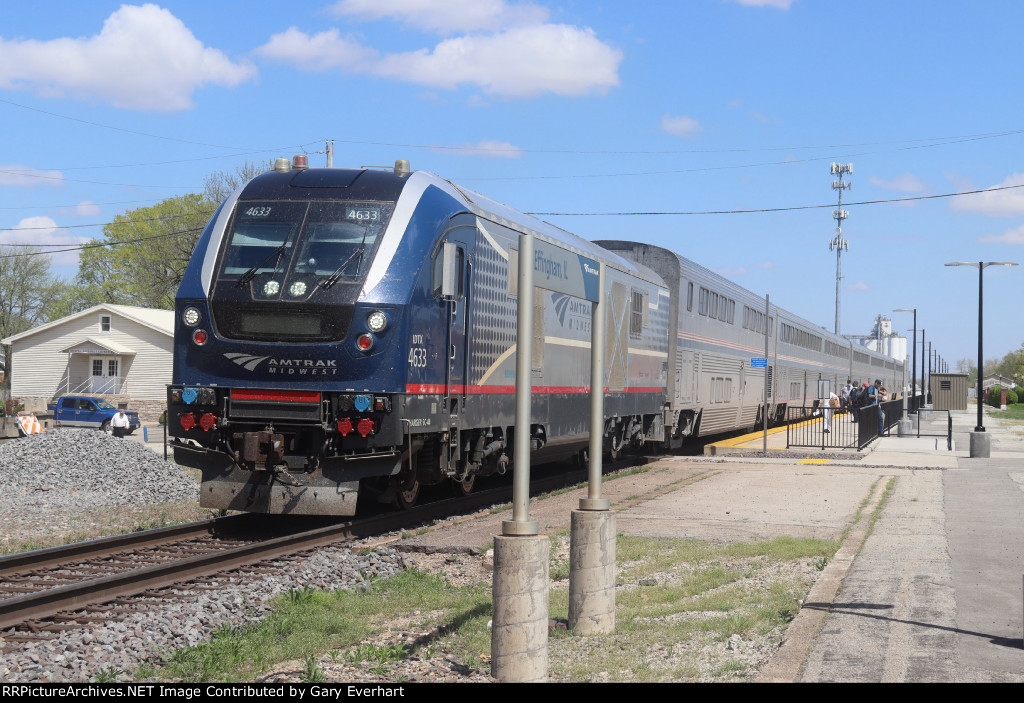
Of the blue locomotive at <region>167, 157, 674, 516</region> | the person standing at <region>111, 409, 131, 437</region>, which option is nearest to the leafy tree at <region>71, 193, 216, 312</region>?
the person standing at <region>111, 409, 131, 437</region>

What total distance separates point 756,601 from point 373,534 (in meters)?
4.99

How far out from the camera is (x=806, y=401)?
137 ft

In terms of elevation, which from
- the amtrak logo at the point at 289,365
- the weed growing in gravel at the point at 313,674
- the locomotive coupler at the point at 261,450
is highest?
the amtrak logo at the point at 289,365

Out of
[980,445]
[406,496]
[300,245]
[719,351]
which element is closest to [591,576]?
[300,245]

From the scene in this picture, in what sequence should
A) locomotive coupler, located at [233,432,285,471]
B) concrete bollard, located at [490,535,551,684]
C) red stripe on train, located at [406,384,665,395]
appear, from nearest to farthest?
1. concrete bollard, located at [490,535,551,684]
2. locomotive coupler, located at [233,432,285,471]
3. red stripe on train, located at [406,384,665,395]

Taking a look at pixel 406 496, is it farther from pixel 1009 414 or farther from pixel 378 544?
pixel 1009 414

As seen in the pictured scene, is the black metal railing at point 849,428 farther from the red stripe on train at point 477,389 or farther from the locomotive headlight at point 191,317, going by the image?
the locomotive headlight at point 191,317

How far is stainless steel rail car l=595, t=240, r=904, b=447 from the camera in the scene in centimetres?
2170

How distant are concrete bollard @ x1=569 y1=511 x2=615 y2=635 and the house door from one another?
47.0 m

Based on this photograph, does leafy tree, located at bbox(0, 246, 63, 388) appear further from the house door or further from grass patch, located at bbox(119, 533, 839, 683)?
grass patch, located at bbox(119, 533, 839, 683)

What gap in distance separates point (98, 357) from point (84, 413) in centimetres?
1114

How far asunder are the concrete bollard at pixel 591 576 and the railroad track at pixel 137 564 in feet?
10.7

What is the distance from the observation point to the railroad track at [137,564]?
7.48 metres

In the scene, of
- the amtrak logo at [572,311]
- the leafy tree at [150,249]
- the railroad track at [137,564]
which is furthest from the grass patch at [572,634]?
the leafy tree at [150,249]
